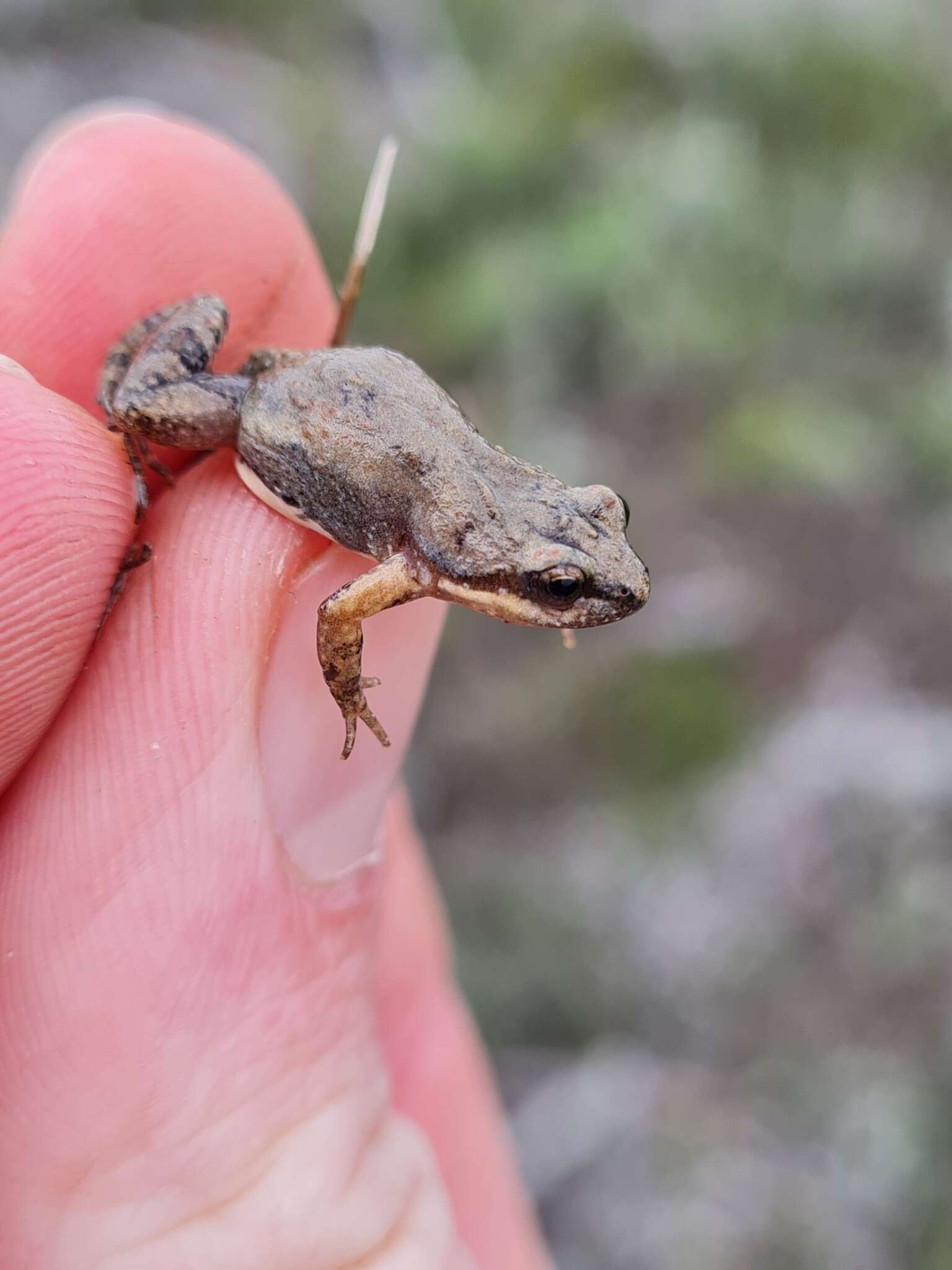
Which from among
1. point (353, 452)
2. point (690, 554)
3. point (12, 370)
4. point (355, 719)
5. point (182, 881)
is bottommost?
point (690, 554)

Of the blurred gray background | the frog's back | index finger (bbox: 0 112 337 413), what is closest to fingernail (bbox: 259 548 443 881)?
the frog's back

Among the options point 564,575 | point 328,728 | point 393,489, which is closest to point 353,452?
point 393,489

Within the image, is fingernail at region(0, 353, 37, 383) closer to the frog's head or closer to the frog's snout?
the frog's head

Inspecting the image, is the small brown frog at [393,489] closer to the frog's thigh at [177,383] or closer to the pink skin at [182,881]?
the frog's thigh at [177,383]

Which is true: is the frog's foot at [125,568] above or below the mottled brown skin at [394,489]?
below

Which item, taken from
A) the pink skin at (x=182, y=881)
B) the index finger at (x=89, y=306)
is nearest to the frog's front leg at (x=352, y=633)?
the pink skin at (x=182, y=881)

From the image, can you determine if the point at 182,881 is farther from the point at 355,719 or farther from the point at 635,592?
the point at 635,592

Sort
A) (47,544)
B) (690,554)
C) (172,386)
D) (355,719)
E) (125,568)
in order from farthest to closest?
(690,554) → (172,386) → (355,719) → (125,568) → (47,544)
